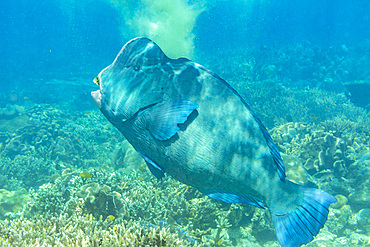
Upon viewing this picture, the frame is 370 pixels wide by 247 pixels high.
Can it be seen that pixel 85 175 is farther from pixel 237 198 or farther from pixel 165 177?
pixel 237 198

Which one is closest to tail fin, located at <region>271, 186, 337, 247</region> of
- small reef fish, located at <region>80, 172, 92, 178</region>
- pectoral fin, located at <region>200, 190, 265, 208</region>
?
pectoral fin, located at <region>200, 190, 265, 208</region>

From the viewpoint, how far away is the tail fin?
1548 mm

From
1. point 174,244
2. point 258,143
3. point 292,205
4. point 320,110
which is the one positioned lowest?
point 174,244

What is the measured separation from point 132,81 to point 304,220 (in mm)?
1721

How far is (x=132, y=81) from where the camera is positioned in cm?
171

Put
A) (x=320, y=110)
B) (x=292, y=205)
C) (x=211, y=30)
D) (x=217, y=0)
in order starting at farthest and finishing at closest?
(x=211, y=30) → (x=217, y=0) → (x=320, y=110) → (x=292, y=205)

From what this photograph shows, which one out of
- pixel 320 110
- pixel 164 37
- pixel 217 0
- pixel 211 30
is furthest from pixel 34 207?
pixel 211 30

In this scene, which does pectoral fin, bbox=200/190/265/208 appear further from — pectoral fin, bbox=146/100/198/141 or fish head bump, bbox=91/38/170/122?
fish head bump, bbox=91/38/170/122

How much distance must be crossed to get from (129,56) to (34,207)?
14.3 feet

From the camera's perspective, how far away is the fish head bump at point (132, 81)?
1631 millimetres

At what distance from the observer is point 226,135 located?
5.14 feet

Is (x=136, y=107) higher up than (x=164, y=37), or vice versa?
(x=164, y=37)

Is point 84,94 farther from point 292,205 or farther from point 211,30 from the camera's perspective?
point 211,30

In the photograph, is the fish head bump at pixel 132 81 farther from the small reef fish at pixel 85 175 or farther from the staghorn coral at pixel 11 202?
the staghorn coral at pixel 11 202
